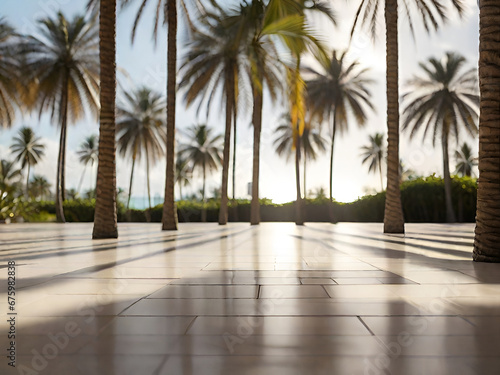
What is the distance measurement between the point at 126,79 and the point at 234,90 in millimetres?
6334

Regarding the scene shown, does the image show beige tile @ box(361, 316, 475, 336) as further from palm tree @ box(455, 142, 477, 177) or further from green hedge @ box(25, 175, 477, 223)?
palm tree @ box(455, 142, 477, 177)

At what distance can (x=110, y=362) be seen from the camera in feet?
6.91

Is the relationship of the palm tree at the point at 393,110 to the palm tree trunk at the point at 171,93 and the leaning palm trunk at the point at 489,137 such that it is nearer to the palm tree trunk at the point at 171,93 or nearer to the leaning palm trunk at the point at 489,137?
the leaning palm trunk at the point at 489,137

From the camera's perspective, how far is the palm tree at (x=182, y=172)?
52862 millimetres

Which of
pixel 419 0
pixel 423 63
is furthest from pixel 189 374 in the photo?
pixel 423 63

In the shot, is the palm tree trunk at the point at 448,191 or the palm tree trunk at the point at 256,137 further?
the palm tree trunk at the point at 448,191

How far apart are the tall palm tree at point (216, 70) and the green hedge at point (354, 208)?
8661 mm

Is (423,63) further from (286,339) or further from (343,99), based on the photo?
(286,339)

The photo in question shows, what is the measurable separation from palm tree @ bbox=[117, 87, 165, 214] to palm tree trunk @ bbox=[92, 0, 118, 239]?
26.4m

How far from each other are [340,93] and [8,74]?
2062 cm

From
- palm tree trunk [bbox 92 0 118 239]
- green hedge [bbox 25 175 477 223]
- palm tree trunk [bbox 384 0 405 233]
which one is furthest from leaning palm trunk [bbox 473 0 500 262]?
green hedge [bbox 25 175 477 223]

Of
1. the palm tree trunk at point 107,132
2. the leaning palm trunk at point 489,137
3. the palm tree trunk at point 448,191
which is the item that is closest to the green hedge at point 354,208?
the palm tree trunk at point 448,191

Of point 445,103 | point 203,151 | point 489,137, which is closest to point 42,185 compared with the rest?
point 203,151

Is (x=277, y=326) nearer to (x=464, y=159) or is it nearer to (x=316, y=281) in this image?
(x=316, y=281)
